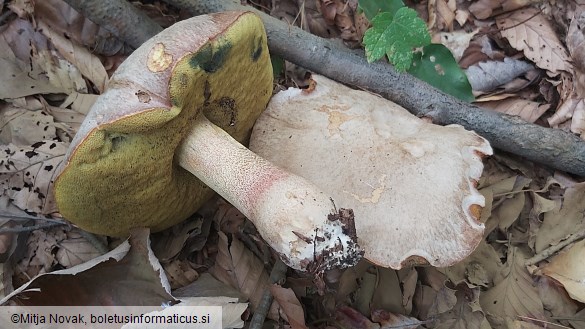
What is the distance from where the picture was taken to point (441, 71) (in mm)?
2449

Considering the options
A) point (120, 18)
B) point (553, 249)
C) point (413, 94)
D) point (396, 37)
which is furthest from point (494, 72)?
point (120, 18)

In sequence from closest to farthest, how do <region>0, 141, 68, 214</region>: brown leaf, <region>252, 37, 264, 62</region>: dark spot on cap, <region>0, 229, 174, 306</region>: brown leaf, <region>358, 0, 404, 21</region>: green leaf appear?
1. <region>252, 37, 264, 62</region>: dark spot on cap
2. <region>0, 229, 174, 306</region>: brown leaf
3. <region>0, 141, 68, 214</region>: brown leaf
4. <region>358, 0, 404, 21</region>: green leaf

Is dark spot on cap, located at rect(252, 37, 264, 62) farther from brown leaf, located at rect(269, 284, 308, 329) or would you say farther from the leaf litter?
brown leaf, located at rect(269, 284, 308, 329)

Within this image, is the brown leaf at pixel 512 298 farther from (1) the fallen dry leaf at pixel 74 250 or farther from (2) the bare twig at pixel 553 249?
(1) the fallen dry leaf at pixel 74 250

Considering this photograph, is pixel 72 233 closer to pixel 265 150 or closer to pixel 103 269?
pixel 103 269

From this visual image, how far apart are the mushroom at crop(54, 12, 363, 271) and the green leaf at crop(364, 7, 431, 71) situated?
0.52 meters

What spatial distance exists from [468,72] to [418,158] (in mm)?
1024

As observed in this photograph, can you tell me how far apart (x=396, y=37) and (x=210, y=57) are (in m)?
0.95

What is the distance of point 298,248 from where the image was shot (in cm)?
158

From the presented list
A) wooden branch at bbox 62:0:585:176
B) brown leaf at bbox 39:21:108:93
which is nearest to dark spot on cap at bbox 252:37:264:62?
wooden branch at bbox 62:0:585:176

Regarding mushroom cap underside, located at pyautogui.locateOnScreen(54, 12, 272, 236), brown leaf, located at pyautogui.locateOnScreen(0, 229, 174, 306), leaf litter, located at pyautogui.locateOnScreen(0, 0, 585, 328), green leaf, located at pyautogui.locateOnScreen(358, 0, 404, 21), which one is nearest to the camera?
mushroom cap underside, located at pyautogui.locateOnScreen(54, 12, 272, 236)

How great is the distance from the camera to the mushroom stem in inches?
62.2

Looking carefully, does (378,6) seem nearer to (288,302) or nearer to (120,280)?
(288,302)

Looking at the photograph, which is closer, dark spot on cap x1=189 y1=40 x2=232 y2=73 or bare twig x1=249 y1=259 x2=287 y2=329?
dark spot on cap x1=189 y1=40 x2=232 y2=73
